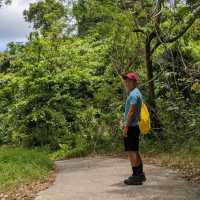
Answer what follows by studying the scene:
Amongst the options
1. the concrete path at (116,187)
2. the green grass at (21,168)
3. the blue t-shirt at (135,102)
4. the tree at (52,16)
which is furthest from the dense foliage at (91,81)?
the blue t-shirt at (135,102)

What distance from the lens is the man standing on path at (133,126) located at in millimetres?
9547

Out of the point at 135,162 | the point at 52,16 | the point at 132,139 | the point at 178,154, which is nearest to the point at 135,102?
the point at 132,139

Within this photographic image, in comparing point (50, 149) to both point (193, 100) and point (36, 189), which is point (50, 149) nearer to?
point (193, 100)

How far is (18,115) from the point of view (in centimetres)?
2267

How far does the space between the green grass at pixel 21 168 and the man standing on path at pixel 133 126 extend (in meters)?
2.60

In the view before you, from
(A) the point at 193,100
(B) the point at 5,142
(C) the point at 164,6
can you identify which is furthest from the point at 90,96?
(C) the point at 164,6

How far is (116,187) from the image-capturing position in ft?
31.5

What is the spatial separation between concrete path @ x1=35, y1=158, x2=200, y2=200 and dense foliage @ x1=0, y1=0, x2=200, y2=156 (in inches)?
151

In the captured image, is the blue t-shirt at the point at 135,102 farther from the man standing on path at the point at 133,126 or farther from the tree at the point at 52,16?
the tree at the point at 52,16

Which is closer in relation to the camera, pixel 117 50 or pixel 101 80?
pixel 117 50

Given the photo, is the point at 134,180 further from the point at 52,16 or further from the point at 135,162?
the point at 52,16

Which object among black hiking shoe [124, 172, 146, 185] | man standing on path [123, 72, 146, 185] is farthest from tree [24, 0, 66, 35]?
black hiking shoe [124, 172, 146, 185]

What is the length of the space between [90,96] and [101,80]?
158 centimetres

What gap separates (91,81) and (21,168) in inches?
399
